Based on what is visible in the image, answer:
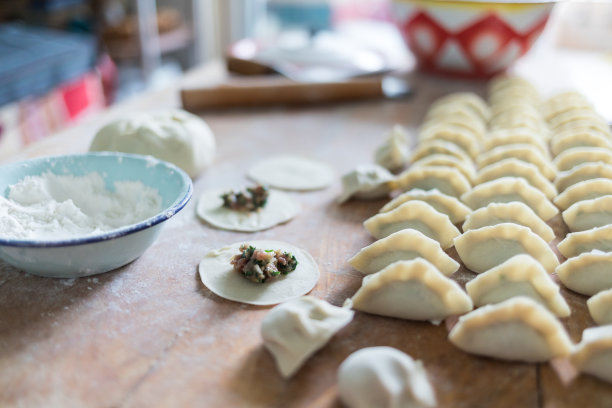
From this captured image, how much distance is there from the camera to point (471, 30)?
108 inches

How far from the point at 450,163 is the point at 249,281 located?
2.69 feet

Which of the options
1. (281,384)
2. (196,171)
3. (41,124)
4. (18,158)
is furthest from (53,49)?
(281,384)

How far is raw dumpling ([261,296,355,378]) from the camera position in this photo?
0.97 meters

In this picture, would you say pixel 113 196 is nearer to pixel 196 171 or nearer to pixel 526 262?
pixel 196 171

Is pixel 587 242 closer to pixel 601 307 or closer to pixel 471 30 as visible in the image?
pixel 601 307

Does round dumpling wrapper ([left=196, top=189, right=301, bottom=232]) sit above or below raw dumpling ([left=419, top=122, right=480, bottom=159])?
below

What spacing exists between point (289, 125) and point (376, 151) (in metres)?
0.54

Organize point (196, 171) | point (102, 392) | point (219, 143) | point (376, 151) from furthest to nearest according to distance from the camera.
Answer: point (219, 143) → point (376, 151) → point (196, 171) → point (102, 392)

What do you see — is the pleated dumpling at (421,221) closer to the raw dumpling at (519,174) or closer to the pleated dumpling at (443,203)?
the pleated dumpling at (443,203)

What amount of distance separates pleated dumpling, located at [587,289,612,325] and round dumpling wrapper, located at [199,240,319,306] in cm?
60

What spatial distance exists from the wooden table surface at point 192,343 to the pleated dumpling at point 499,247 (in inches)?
2.2

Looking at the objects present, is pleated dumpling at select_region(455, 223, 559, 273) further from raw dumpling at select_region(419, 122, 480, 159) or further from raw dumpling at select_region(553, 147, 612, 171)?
raw dumpling at select_region(419, 122, 480, 159)

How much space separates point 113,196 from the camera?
55.8 inches

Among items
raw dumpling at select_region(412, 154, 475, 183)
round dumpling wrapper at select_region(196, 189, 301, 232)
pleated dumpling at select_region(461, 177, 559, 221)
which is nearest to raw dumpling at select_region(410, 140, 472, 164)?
raw dumpling at select_region(412, 154, 475, 183)
